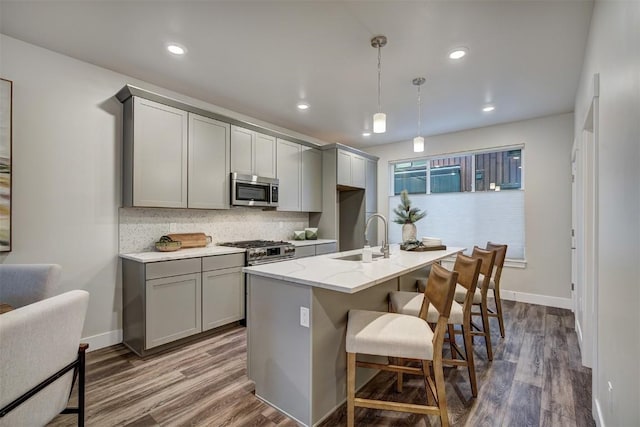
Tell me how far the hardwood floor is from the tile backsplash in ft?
3.67

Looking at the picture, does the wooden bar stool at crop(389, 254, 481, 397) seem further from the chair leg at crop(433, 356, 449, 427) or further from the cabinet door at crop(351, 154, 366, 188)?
the cabinet door at crop(351, 154, 366, 188)

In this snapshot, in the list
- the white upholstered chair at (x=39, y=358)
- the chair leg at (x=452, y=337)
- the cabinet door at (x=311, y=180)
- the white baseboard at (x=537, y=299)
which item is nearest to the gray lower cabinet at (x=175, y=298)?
the white upholstered chair at (x=39, y=358)

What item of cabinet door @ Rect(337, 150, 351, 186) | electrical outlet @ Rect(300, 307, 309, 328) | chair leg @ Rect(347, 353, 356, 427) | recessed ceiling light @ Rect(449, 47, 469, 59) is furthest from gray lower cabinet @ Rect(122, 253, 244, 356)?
recessed ceiling light @ Rect(449, 47, 469, 59)

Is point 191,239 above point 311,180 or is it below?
below

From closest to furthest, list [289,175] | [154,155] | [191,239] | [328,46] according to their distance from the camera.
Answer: [328,46] → [154,155] → [191,239] → [289,175]

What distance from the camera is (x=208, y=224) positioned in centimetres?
379

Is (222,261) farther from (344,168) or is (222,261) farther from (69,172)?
(344,168)

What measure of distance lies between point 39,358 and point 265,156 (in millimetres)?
3306

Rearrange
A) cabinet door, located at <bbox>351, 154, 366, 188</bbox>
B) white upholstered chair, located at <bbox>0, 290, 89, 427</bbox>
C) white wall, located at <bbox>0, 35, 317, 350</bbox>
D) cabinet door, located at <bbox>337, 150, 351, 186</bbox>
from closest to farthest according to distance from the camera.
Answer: white upholstered chair, located at <bbox>0, 290, 89, 427</bbox> < white wall, located at <bbox>0, 35, 317, 350</bbox> < cabinet door, located at <bbox>337, 150, 351, 186</bbox> < cabinet door, located at <bbox>351, 154, 366, 188</bbox>

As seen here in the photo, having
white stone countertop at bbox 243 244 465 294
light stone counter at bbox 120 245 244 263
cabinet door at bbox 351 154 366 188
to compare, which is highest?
cabinet door at bbox 351 154 366 188

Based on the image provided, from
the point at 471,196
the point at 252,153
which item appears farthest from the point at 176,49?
the point at 471,196

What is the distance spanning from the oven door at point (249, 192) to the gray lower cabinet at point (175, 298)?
2.57ft

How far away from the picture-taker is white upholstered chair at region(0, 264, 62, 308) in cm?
184

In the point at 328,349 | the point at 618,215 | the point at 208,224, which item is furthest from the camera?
the point at 208,224
